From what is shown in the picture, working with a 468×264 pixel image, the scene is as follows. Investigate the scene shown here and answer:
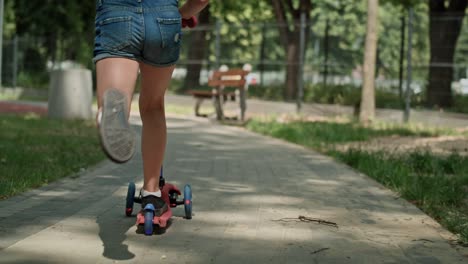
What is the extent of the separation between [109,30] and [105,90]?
414 mm

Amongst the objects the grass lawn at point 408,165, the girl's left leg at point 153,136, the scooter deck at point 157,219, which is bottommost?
the grass lawn at point 408,165

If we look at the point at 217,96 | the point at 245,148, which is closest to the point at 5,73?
the point at 217,96

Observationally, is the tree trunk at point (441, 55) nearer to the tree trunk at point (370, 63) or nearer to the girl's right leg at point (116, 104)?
the tree trunk at point (370, 63)

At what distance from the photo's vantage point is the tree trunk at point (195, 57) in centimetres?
2434

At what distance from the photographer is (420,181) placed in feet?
25.6

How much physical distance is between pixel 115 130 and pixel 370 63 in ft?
42.7

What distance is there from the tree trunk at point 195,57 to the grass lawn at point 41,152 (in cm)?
976

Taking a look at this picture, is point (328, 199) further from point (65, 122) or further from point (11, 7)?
point (11, 7)

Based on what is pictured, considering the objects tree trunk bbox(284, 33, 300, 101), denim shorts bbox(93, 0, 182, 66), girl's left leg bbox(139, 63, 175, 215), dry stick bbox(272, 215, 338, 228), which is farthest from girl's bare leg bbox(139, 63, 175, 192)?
tree trunk bbox(284, 33, 300, 101)

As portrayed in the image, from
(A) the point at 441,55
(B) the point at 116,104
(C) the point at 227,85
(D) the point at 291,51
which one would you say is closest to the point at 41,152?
(B) the point at 116,104

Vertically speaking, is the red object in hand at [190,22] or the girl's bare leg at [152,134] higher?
the red object in hand at [190,22]

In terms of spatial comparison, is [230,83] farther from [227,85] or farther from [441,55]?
[441,55]

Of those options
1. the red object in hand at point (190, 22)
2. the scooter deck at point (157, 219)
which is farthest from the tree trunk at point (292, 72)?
the scooter deck at point (157, 219)

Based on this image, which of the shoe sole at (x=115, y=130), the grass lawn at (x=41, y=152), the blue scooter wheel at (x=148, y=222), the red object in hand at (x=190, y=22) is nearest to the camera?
the shoe sole at (x=115, y=130)
